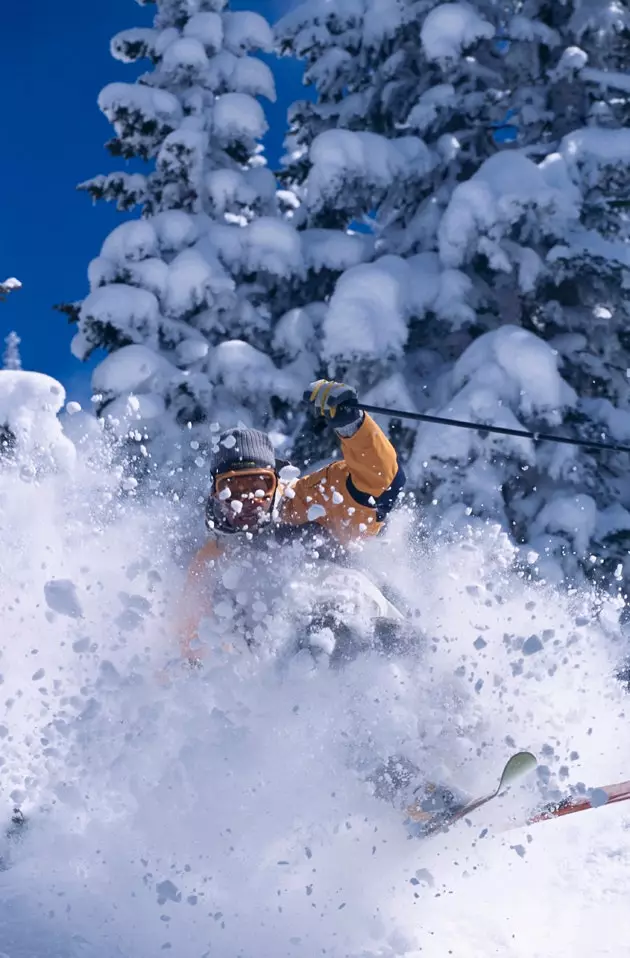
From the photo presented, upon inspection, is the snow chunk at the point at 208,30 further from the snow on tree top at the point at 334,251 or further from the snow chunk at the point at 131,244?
the snow on tree top at the point at 334,251

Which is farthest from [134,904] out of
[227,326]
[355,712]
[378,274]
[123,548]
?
[227,326]

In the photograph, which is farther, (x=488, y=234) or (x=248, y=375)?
(x=248, y=375)

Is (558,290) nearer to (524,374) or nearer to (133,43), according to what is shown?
(524,374)

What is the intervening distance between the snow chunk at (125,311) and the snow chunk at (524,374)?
160 inches

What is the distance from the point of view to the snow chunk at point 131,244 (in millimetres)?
10906

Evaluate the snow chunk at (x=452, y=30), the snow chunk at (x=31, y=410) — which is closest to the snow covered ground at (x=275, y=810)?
the snow chunk at (x=31, y=410)

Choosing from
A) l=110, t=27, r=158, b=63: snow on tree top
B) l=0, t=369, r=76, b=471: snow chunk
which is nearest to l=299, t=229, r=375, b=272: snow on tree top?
l=110, t=27, r=158, b=63: snow on tree top

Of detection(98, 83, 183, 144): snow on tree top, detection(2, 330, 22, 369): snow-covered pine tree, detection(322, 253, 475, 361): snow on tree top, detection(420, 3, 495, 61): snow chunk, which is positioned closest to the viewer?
detection(322, 253, 475, 361): snow on tree top

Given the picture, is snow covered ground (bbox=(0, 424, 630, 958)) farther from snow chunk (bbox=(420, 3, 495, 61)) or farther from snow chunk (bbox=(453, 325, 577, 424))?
snow chunk (bbox=(420, 3, 495, 61))

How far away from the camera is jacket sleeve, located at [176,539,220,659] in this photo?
4.94 m

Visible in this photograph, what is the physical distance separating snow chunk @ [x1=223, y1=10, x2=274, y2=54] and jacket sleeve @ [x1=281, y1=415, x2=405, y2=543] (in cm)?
871

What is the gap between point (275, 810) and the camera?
3.82 metres

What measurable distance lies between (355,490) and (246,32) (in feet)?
29.9

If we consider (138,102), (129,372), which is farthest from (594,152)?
(138,102)
